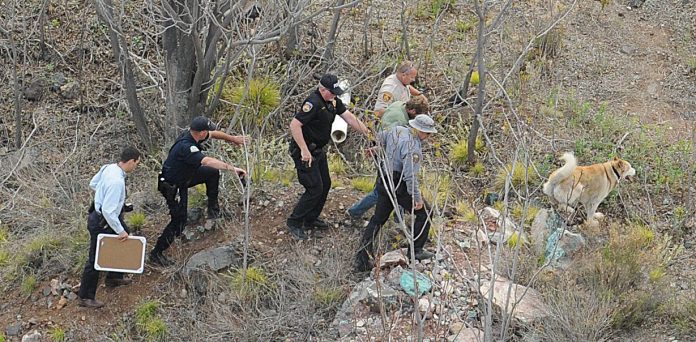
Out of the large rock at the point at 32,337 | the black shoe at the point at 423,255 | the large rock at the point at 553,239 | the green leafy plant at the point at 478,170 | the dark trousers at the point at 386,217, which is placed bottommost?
the large rock at the point at 32,337

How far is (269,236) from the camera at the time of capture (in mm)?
7465

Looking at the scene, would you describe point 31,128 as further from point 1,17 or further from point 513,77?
point 513,77

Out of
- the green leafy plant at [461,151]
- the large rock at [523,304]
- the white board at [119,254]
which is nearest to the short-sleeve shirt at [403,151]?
the large rock at [523,304]

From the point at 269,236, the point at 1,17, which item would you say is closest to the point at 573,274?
the point at 269,236

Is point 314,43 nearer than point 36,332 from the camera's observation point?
No

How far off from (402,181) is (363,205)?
3.86 ft

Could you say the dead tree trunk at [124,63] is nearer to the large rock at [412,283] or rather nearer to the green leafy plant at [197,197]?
the green leafy plant at [197,197]

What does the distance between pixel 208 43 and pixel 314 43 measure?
2.71 metres

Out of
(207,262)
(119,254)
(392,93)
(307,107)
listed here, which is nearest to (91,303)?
(119,254)

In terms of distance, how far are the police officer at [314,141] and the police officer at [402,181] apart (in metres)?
0.47

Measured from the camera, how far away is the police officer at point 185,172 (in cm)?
661

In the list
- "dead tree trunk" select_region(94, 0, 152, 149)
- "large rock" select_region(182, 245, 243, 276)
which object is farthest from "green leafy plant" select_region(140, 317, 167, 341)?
"dead tree trunk" select_region(94, 0, 152, 149)

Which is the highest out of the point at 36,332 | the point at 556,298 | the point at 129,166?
the point at 129,166

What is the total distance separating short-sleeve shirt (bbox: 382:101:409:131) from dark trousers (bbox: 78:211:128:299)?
2396 mm
